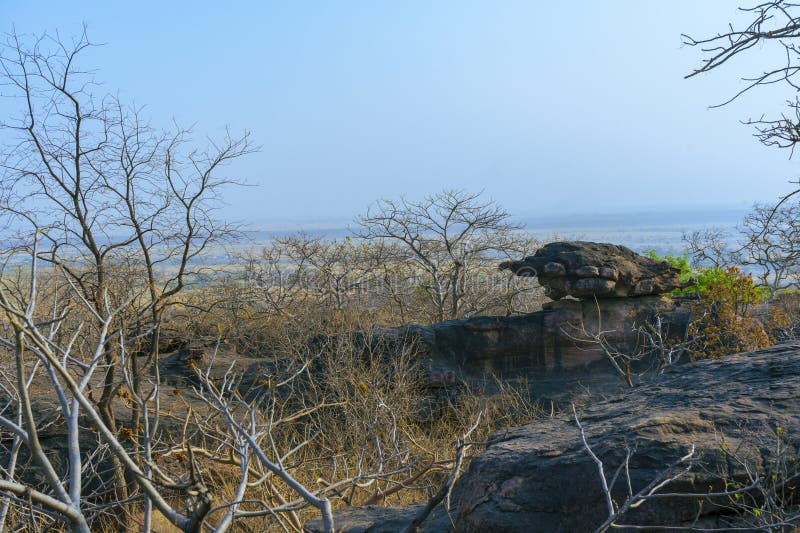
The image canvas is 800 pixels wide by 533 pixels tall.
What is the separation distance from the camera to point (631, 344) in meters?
13.2

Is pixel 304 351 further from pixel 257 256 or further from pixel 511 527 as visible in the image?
pixel 511 527

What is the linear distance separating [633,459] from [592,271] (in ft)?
30.7

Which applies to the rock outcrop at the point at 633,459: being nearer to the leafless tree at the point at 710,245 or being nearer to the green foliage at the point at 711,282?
the green foliage at the point at 711,282

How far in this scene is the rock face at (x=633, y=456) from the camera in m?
3.24

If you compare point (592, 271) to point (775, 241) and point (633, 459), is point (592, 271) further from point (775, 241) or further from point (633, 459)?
point (633, 459)

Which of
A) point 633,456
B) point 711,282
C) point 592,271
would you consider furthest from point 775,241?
point 633,456

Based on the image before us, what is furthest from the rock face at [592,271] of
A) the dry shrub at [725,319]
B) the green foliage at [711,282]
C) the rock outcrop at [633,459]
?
the rock outcrop at [633,459]

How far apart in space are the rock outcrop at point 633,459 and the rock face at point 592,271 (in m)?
8.35

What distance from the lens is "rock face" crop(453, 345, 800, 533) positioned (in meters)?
3.24

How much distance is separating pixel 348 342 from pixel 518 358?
3.35 metres

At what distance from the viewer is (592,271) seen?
12.4 metres

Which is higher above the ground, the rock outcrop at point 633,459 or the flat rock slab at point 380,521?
the rock outcrop at point 633,459

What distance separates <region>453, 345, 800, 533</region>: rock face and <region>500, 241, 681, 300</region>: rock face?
27.7 feet

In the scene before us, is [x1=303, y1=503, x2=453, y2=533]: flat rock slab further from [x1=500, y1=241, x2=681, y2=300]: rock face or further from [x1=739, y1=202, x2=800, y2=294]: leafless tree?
[x1=500, y1=241, x2=681, y2=300]: rock face
